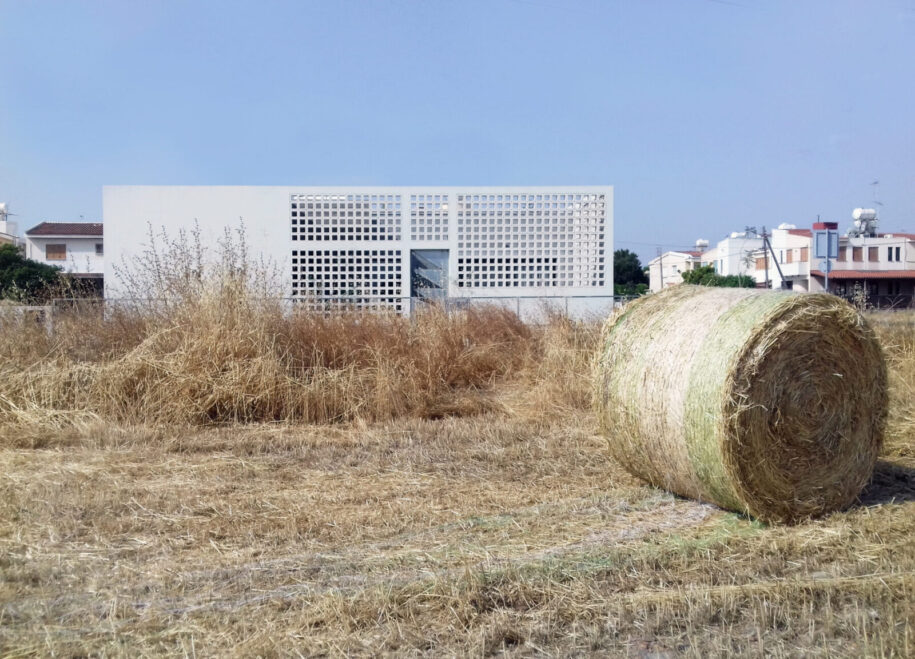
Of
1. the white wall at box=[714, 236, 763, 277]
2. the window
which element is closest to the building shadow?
the white wall at box=[714, 236, 763, 277]

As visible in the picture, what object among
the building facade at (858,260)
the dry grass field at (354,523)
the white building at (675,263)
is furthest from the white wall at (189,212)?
the white building at (675,263)

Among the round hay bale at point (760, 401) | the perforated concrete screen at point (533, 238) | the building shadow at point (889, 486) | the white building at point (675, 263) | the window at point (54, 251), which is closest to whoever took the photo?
the round hay bale at point (760, 401)

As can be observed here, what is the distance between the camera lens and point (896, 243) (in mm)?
52281

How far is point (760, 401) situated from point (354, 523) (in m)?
2.64

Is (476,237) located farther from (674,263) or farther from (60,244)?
(674,263)

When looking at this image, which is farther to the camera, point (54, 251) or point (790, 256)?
point (790, 256)

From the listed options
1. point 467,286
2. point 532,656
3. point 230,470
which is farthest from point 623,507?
point 467,286

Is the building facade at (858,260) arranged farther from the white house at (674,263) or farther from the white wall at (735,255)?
the white house at (674,263)

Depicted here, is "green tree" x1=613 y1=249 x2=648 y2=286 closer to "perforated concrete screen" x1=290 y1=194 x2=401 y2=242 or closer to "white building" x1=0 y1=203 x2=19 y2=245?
"perforated concrete screen" x1=290 y1=194 x2=401 y2=242

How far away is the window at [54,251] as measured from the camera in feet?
166

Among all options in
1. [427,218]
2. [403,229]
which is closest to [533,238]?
[427,218]

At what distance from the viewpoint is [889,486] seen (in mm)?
5703

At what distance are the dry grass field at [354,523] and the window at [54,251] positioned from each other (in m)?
46.7

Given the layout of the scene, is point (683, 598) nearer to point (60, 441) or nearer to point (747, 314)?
point (747, 314)
